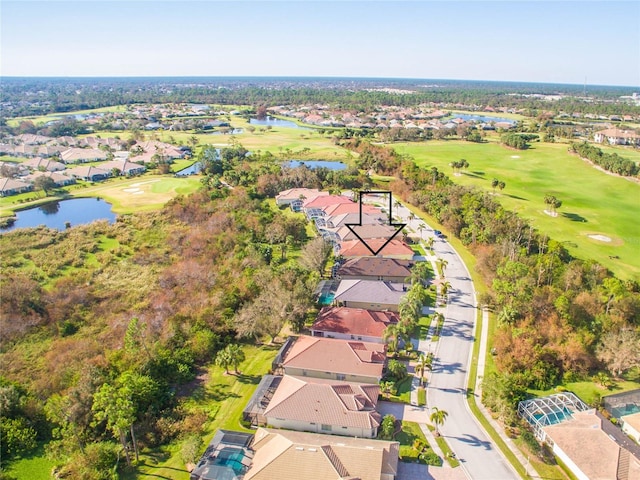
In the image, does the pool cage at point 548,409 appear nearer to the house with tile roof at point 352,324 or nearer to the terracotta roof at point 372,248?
the house with tile roof at point 352,324

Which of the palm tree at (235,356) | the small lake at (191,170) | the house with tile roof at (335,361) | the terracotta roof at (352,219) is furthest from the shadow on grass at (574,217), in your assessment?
Result: the small lake at (191,170)

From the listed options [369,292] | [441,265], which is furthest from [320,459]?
[441,265]

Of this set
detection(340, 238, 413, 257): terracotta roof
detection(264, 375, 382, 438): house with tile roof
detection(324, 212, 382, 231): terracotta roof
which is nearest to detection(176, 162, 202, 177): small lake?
detection(324, 212, 382, 231): terracotta roof

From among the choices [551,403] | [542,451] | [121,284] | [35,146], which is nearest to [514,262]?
[551,403]

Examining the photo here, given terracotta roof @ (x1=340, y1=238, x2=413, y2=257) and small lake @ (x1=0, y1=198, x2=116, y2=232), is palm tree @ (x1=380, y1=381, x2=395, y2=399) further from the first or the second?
small lake @ (x1=0, y1=198, x2=116, y2=232)

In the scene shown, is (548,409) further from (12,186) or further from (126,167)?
(126,167)

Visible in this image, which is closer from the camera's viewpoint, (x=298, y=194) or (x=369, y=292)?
(x=369, y=292)
